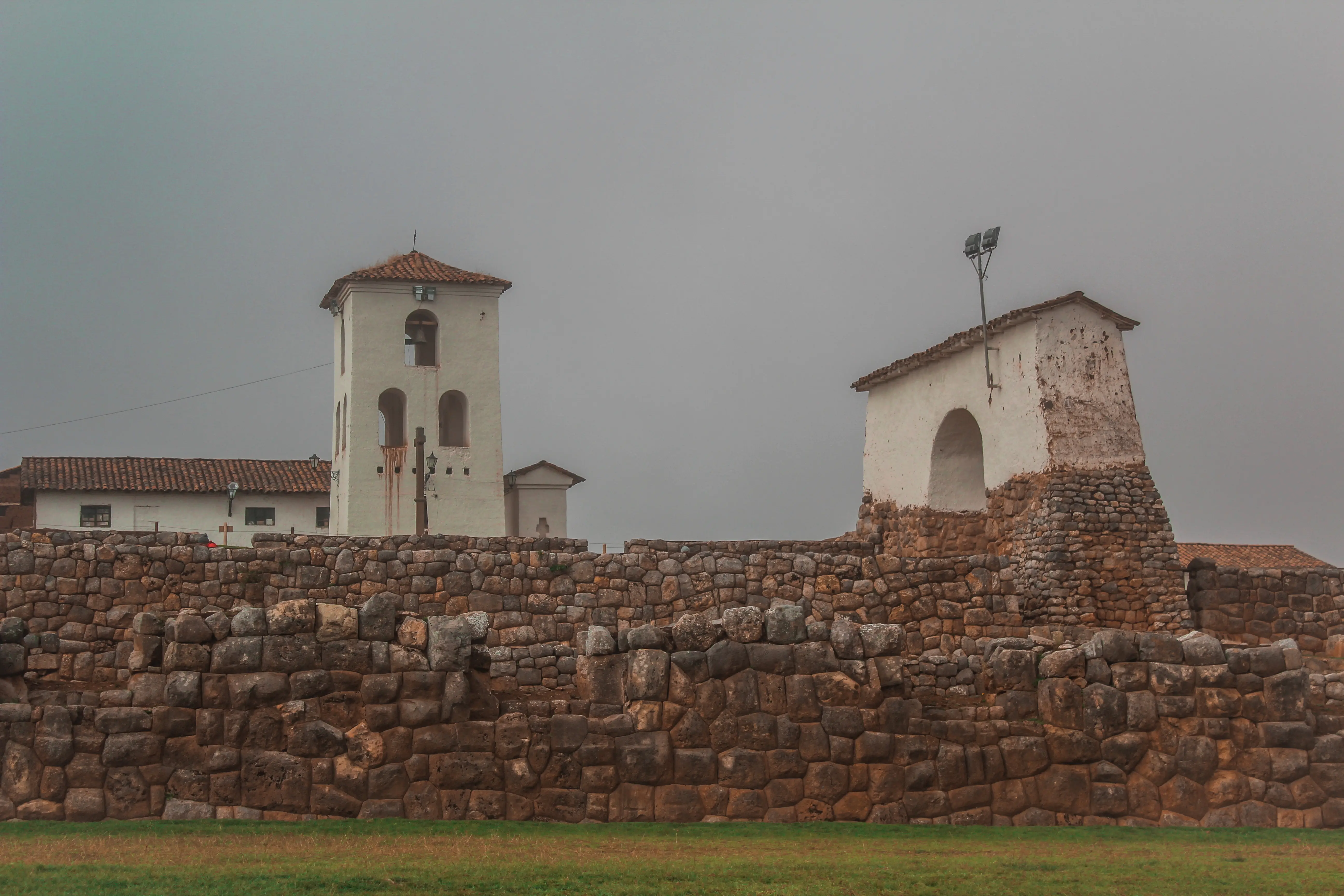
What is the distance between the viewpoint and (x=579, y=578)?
22.7 meters

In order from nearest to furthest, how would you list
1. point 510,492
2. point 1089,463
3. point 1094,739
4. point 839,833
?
1. point 839,833
2. point 1094,739
3. point 1089,463
4. point 510,492

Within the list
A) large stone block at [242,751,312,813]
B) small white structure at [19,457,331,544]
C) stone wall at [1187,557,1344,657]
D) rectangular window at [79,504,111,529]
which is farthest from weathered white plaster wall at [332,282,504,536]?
large stone block at [242,751,312,813]

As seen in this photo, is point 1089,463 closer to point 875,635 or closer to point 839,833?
point 875,635

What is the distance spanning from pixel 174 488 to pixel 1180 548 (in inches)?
1334

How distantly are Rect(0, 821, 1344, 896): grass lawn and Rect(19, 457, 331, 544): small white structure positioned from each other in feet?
128

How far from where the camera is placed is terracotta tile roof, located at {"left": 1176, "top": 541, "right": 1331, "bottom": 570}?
4650 cm

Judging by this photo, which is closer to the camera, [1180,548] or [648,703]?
[648,703]

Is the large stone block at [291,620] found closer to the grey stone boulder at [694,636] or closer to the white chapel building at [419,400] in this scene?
the grey stone boulder at [694,636]

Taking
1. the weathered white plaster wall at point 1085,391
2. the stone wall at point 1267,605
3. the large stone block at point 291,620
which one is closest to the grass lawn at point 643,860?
the large stone block at point 291,620

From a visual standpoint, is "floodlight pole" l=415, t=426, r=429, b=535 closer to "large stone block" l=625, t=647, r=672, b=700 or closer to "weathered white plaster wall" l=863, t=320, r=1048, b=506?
"weathered white plaster wall" l=863, t=320, r=1048, b=506

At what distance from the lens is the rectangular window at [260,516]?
50.5 m

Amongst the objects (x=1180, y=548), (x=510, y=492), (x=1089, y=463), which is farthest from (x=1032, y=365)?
(x=1180, y=548)

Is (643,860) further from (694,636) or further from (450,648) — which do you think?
(450,648)

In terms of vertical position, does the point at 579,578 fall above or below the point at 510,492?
below
